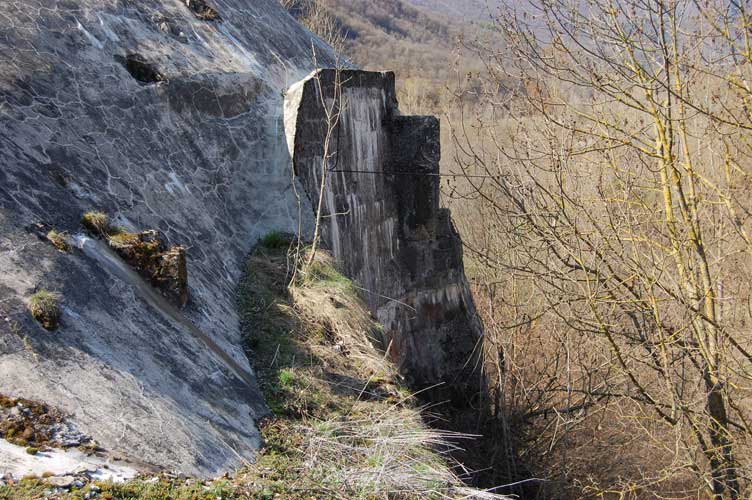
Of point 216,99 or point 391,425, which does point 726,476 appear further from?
point 216,99

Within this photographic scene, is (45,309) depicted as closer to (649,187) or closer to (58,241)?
(58,241)

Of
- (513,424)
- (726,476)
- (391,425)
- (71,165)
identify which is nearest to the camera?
(391,425)

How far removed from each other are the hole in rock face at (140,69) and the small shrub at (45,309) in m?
3.20

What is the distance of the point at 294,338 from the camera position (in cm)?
523

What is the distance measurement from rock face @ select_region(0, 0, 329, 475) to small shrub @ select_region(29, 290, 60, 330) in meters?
0.04

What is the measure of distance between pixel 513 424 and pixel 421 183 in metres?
2.75

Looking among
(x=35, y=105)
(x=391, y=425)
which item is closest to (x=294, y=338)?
(x=391, y=425)

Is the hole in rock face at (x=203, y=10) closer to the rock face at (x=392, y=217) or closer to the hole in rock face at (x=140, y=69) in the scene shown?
the hole in rock face at (x=140, y=69)

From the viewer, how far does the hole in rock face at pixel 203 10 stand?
7934 mm

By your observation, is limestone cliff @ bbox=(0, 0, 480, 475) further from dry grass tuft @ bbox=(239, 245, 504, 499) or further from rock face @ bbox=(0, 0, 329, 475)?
dry grass tuft @ bbox=(239, 245, 504, 499)

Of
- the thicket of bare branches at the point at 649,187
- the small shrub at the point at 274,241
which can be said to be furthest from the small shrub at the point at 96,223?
the thicket of bare branches at the point at 649,187

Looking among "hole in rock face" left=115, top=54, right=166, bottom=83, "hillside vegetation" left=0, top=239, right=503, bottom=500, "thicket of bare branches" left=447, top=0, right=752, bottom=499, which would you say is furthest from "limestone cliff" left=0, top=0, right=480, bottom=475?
"thicket of bare branches" left=447, top=0, right=752, bottom=499

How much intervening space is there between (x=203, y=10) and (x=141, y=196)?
11.3 feet

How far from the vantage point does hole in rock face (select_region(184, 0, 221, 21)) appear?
7.93m
